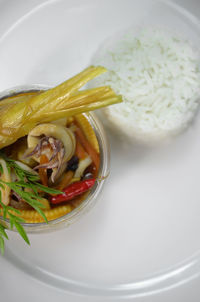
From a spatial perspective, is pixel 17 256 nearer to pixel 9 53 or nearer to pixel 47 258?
pixel 47 258

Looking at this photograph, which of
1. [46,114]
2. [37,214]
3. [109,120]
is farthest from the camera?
[109,120]

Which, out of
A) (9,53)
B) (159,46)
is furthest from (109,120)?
(9,53)

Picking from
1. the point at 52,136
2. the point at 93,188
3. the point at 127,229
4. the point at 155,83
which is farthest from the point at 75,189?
the point at 155,83

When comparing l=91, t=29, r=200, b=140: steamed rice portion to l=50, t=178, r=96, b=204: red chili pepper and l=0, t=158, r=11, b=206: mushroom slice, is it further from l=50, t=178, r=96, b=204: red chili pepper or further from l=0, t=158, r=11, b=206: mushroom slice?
l=0, t=158, r=11, b=206: mushroom slice

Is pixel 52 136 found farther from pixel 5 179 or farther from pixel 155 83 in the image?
pixel 155 83

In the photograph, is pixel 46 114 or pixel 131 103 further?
pixel 131 103

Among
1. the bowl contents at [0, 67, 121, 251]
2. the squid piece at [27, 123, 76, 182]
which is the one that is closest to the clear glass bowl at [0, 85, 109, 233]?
the bowl contents at [0, 67, 121, 251]

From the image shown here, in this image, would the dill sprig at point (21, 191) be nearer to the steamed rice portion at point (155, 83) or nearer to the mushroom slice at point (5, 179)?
the mushroom slice at point (5, 179)
